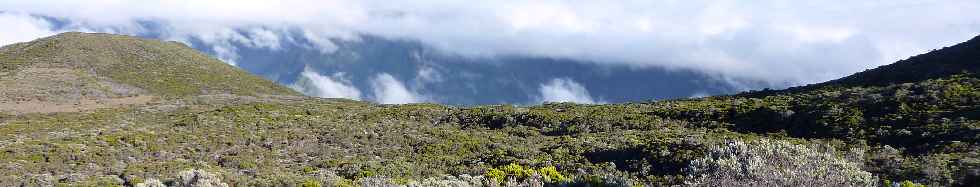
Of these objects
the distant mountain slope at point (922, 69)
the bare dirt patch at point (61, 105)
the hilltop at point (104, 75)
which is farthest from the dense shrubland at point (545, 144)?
the hilltop at point (104, 75)

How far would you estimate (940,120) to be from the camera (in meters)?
26.0

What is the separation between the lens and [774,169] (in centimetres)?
1612

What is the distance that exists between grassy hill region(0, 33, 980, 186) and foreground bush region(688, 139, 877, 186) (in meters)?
0.05

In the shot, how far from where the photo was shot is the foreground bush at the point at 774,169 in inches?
603

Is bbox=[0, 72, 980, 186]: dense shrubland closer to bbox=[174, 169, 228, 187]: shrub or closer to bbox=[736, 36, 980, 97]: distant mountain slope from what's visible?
bbox=[174, 169, 228, 187]: shrub

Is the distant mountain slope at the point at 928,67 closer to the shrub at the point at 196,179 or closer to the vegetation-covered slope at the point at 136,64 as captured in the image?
the shrub at the point at 196,179

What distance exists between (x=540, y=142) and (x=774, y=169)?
51.8ft

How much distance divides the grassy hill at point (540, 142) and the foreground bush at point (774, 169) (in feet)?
0.17

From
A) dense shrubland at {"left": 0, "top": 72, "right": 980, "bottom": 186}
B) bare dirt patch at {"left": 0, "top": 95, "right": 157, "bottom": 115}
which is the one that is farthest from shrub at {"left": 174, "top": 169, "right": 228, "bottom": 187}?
bare dirt patch at {"left": 0, "top": 95, "right": 157, "bottom": 115}

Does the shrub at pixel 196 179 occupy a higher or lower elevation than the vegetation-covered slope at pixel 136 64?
lower

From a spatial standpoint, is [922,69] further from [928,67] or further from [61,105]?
[61,105]

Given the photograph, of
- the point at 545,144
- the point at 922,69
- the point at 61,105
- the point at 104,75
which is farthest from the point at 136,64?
the point at 922,69

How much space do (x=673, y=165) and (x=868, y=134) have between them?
8452mm

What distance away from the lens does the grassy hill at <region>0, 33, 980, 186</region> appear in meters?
19.8
